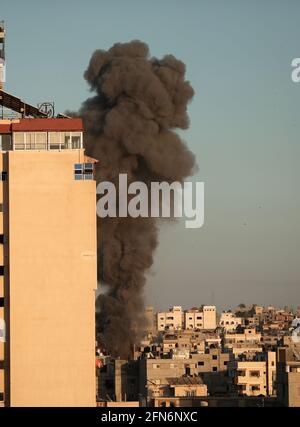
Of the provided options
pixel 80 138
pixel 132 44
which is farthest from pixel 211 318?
pixel 80 138

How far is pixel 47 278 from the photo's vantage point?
25.1m

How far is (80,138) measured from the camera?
25844 millimetres

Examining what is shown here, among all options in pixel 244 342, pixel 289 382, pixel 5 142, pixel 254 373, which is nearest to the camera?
pixel 5 142

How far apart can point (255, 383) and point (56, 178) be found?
122 feet

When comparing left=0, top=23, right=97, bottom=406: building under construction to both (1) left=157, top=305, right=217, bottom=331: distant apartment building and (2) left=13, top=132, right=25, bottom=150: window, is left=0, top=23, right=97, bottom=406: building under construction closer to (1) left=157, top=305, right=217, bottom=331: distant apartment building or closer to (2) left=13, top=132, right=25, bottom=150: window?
(2) left=13, top=132, right=25, bottom=150: window

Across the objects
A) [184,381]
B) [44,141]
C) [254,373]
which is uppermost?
[44,141]

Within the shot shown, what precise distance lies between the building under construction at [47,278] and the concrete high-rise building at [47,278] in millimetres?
15

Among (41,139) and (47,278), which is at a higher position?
(41,139)

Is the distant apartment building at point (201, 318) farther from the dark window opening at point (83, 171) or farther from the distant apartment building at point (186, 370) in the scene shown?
the dark window opening at point (83, 171)

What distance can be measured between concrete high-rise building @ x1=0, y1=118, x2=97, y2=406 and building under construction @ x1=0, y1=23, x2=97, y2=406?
0.05 feet

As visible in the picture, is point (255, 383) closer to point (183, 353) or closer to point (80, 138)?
point (183, 353)

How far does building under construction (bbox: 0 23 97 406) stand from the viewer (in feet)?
82.2

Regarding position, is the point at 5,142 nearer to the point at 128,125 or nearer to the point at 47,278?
the point at 47,278

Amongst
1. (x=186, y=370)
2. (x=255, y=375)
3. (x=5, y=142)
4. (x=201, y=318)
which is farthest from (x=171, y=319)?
(x=5, y=142)
